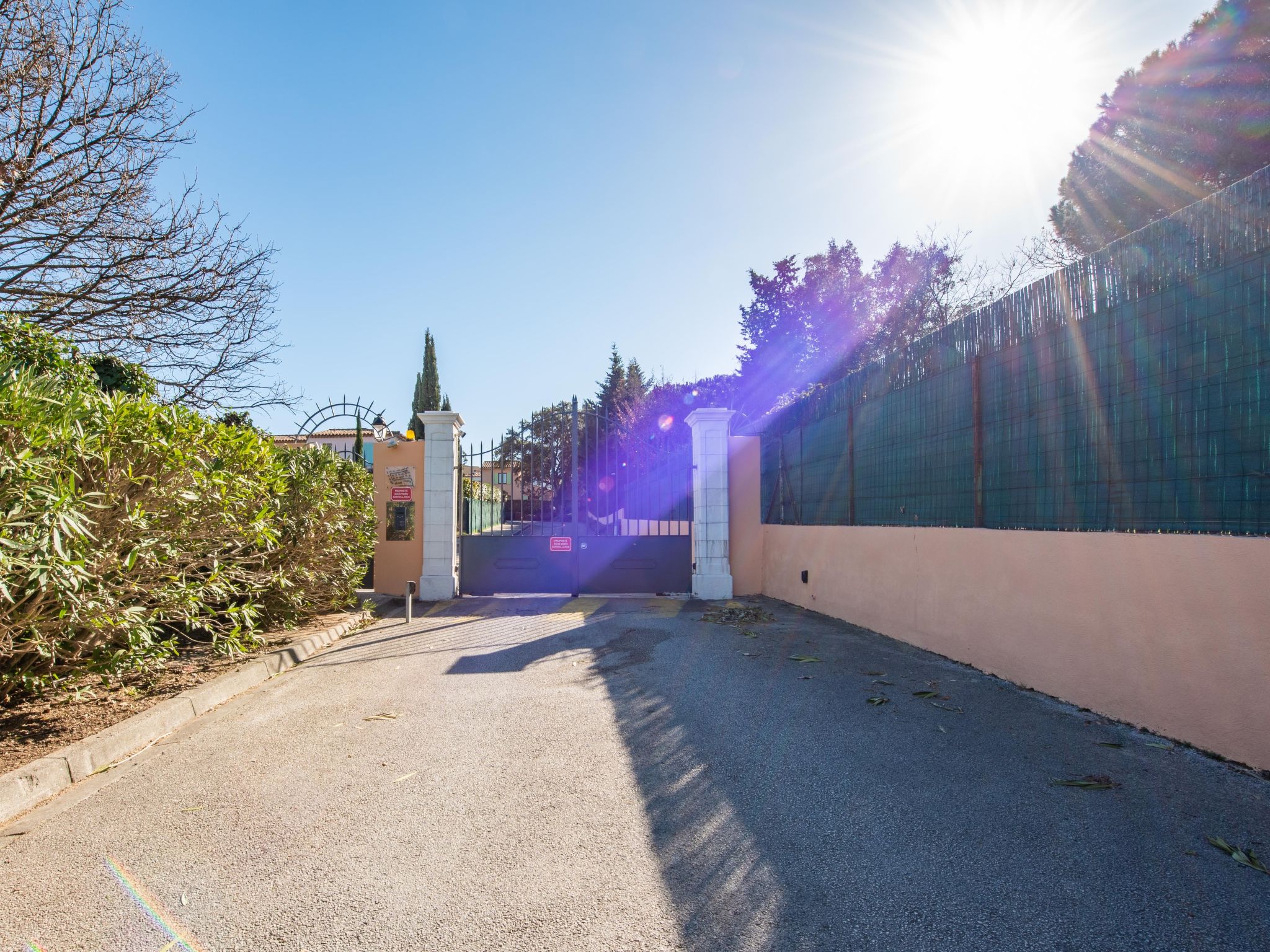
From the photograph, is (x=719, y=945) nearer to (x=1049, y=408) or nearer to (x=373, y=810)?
(x=373, y=810)

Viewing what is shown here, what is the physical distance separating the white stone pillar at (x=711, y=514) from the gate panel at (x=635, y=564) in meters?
0.32

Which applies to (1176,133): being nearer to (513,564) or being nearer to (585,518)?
(585,518)

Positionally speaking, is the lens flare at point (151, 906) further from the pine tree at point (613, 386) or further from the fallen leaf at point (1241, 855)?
the pine tree at point (613, 386)

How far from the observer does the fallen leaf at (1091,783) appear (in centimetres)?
311

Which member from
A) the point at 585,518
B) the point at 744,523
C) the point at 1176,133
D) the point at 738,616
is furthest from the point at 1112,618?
the point at 1176,133

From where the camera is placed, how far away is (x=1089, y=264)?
15.1 feet

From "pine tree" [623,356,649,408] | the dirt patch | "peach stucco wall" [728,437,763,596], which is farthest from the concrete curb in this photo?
Answer: "pine tree" [623,356,649,408]

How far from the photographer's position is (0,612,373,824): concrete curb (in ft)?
9.96

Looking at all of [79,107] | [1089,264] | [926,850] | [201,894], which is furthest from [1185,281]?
[79,107]

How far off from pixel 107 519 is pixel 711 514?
7.67 metres

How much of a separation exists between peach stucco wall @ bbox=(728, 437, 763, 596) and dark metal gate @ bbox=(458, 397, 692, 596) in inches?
28.1

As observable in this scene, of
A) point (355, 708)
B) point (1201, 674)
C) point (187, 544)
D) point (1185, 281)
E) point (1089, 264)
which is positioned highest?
point (1089, 264)

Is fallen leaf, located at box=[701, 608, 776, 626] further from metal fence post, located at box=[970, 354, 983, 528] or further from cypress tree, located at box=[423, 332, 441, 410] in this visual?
cypress tree, located at box=[423, 332, 441, 410]

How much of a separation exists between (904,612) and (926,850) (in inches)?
173
